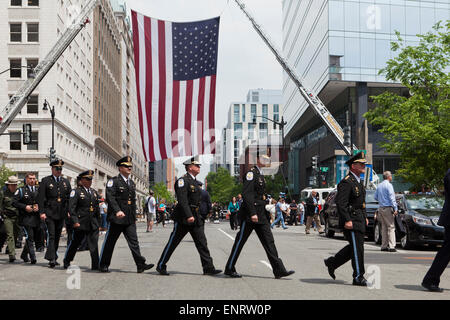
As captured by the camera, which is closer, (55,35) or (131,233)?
(131,233)

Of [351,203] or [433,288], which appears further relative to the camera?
[351,203]

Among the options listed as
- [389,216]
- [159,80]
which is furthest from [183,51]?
[389,216]

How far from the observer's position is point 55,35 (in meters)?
49.8

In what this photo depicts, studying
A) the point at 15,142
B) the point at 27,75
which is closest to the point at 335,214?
the point at 27,75

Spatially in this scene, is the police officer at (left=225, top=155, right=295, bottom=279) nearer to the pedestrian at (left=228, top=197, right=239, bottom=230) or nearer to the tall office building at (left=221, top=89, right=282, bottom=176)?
the pedestrian at (left=228, top=197, right=239, bottom=230)

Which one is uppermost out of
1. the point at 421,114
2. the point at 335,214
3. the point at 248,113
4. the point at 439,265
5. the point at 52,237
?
the point at 248,113

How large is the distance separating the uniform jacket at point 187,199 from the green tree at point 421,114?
18466 millimetres

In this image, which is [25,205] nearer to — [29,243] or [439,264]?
[29,243]

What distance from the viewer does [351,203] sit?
8.87m

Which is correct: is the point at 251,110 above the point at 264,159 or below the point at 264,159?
above

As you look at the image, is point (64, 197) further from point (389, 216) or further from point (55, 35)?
point (55, 35)

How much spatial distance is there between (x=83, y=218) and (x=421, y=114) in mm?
20069

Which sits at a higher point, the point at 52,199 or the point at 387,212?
the point at 52,199
